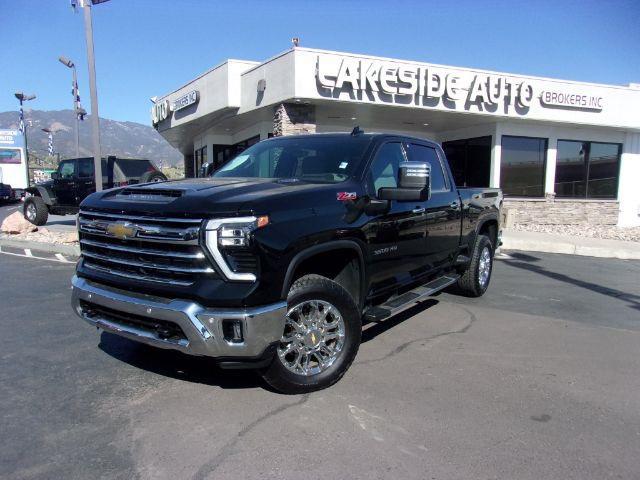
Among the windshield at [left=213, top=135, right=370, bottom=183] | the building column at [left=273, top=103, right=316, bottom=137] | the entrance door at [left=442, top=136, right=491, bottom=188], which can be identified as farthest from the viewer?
the entrance door at [left=442, top=136, right=491, bottom=188]

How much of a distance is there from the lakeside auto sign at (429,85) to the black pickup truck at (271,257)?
8902mm

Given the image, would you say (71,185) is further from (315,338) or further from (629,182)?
(629,182)

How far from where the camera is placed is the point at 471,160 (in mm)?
19234

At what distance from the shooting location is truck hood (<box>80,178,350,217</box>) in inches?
130

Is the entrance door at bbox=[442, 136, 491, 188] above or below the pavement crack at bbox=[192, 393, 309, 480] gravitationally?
above

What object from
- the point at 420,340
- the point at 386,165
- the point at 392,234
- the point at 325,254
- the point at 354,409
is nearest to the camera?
the point at 354,409

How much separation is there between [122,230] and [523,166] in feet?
58.3

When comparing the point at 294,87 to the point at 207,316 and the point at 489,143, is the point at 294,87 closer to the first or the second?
the point at 489,143

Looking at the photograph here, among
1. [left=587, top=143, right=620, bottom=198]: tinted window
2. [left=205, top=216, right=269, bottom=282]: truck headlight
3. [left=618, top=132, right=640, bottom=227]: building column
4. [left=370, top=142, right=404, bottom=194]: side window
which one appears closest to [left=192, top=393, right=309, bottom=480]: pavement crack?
[left=205, top=216, right=269, bottom=282]: truck headlight

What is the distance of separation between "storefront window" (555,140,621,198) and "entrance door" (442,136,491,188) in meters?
2.98

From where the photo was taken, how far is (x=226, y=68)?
616 inches

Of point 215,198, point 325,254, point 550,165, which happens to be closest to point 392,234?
point 325,254

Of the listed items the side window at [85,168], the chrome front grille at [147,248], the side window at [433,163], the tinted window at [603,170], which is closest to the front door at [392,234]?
the side window at [433,163]

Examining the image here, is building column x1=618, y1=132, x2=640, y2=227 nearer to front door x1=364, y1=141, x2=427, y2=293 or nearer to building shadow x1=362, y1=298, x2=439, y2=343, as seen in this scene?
building shadow x1=362, y1=298, x2=439, y2=343
